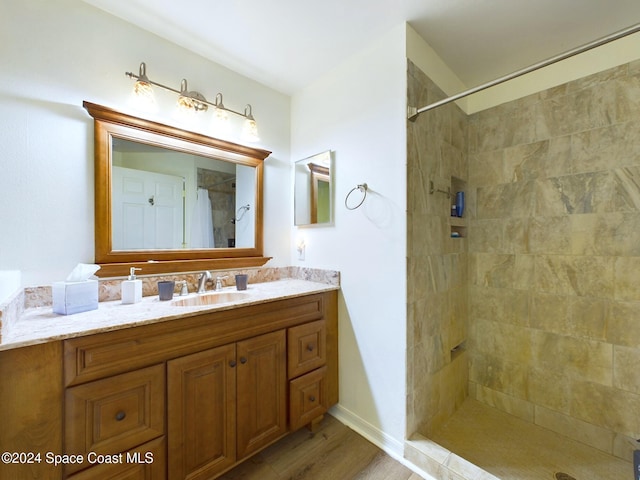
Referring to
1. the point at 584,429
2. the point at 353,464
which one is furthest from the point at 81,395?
the point at 584,429

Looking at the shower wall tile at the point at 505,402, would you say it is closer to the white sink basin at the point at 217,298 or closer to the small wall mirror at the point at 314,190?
the small wall mirror at the point at 314,190

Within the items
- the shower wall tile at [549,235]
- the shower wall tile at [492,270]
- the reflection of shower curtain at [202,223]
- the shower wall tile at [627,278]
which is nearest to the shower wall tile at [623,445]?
the shower wall tile at [627,278]

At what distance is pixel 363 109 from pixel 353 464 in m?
2.07

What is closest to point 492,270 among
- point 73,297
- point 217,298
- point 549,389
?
point 549,389

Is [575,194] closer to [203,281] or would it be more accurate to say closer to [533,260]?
[533,260]

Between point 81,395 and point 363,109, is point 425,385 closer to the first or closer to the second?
point 81,395

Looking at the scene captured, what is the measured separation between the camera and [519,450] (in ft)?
5.16

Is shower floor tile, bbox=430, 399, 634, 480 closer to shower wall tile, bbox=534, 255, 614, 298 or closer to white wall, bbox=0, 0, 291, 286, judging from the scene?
shower wall tile, bbox=534, 255, 614, 298

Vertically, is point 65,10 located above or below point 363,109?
above

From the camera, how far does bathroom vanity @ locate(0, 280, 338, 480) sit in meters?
0.85

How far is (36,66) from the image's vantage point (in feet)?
4.08

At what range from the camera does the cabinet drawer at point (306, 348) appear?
1.53m

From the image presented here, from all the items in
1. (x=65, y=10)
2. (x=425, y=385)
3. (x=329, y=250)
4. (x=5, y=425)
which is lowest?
(x=425, y=385)

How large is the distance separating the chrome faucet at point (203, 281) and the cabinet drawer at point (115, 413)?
2.03 ft
